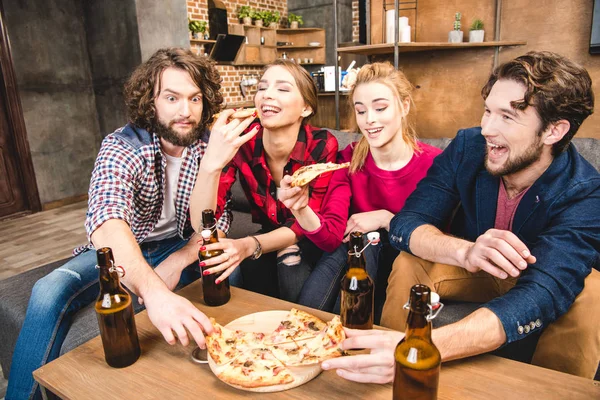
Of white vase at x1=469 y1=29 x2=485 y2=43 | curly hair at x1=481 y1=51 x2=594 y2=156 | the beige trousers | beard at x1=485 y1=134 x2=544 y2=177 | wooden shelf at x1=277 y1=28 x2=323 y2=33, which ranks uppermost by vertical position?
wooden shelf at x1=277 y1=28 x2=323 y2=33

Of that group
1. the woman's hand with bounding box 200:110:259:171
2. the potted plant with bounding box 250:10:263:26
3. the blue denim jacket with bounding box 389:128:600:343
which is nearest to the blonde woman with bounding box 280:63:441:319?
the blue denim jacket with bounding box 389:128:600:343

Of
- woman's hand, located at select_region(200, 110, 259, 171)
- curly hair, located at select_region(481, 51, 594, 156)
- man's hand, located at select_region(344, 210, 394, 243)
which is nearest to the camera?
curly hair, located at select_region(481, 51, 594, 156)

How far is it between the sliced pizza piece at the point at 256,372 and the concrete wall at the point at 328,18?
7.44 meters

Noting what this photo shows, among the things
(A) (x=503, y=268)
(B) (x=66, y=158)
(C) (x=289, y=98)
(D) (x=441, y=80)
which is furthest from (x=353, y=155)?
(B) (x=66, y=158)

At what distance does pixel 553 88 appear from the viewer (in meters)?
1.26

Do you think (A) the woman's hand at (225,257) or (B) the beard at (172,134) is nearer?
(A) the woman's hand at (225,257)

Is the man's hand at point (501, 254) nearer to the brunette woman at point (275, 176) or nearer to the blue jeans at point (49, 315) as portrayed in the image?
the brunette woman at point (275, 176)

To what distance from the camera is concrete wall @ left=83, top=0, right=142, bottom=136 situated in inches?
199

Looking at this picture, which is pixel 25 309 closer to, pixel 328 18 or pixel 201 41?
pixel 201 41

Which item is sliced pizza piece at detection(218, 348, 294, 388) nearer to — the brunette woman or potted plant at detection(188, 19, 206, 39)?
the brunette woman

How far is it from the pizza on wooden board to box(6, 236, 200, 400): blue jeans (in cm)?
69

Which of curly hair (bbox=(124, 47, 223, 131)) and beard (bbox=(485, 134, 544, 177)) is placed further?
curly hair (bbox=(124, 47, 223, 131))

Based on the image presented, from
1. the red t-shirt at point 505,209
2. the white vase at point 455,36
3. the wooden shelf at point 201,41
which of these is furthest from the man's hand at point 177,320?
the wooden shelf at point 201,41

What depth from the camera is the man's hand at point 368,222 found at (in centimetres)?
175
